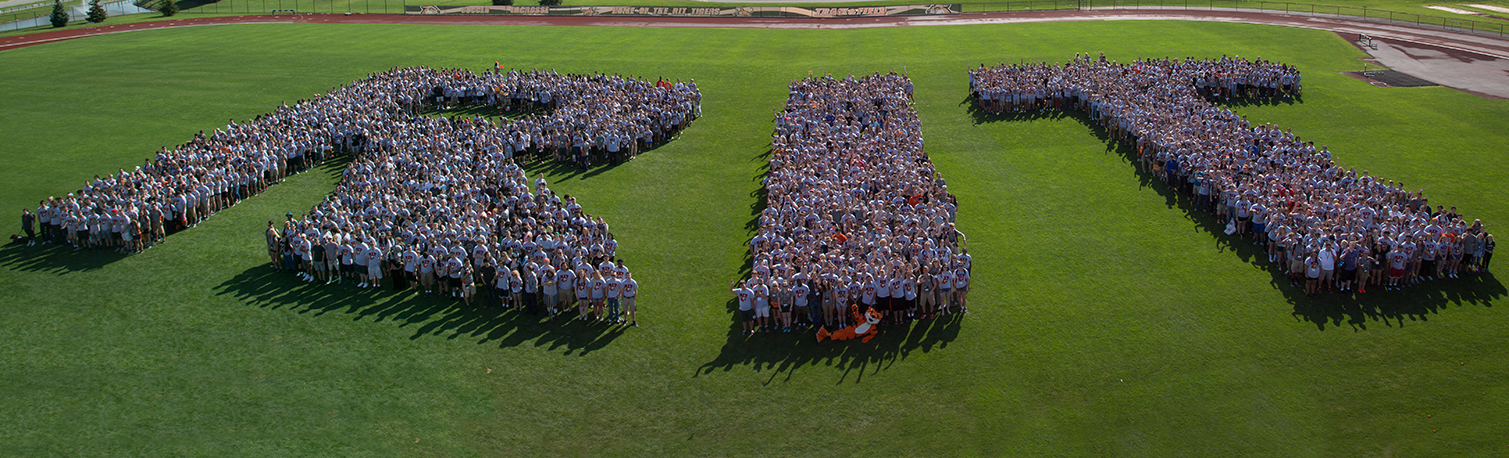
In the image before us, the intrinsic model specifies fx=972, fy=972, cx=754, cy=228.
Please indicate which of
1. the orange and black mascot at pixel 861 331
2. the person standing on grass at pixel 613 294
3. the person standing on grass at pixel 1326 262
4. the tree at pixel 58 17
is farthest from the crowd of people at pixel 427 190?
the tree at pixel 58 17

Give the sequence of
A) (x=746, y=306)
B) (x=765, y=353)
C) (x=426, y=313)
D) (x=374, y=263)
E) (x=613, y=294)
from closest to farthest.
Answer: (x=765, y=353) < (x=746, y=306) < (x=613, y=294) < (x=426, y=313) < (x=374, y=263)

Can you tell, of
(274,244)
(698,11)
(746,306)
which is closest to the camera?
(746,306)

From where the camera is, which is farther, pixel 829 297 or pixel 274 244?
pixel 274 244

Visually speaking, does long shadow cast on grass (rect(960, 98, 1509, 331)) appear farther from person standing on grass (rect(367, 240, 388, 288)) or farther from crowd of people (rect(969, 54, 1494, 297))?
person standing on grass (rect(367, 240, 388, 288))

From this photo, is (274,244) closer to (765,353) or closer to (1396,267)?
(765,353)

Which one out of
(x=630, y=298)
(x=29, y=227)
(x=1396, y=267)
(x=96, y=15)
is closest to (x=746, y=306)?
(x=630, y=298)

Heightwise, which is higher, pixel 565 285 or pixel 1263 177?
pixel 1263 177

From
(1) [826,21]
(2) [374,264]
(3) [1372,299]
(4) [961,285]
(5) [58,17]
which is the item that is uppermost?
(5) [58,17]
